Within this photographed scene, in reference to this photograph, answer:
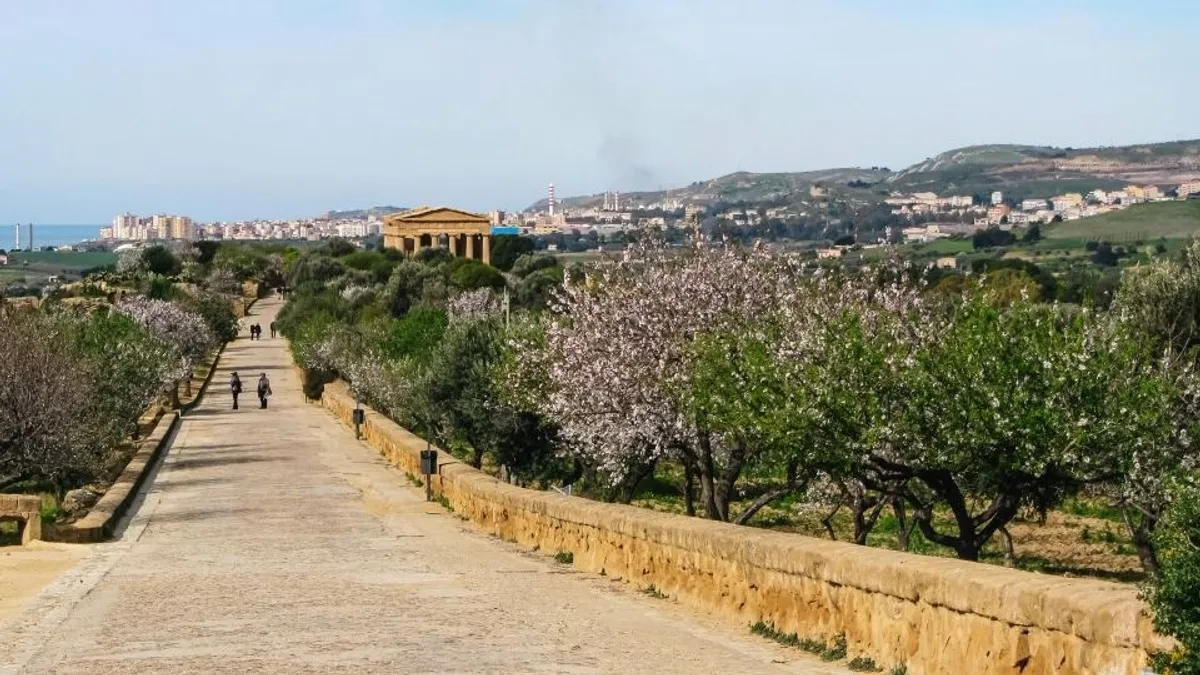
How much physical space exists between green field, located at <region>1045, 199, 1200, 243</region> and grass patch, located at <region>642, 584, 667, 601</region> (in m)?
124

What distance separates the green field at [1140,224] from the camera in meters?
140

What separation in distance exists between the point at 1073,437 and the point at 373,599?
6404 mm

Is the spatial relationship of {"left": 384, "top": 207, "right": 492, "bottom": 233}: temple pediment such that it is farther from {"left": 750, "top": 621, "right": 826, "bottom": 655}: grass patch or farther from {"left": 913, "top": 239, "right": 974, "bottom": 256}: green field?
{"left": 750, "top": 621, "right": 826, "bottom": 655}: grass patch

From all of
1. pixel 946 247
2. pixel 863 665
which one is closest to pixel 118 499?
pixel 863 665

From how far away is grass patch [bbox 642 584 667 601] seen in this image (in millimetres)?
15281

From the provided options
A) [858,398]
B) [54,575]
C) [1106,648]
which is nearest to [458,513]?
[54,575]

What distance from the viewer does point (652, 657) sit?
11.7 metres

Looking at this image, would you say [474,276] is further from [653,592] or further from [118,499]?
[653,592]

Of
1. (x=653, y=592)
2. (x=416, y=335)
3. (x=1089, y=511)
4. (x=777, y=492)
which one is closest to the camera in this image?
(x=653, y=592)

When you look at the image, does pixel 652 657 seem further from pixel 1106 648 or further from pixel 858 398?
pixel 858 398

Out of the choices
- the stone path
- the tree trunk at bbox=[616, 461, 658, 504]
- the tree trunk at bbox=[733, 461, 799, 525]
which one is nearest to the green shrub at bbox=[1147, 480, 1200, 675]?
the stone path

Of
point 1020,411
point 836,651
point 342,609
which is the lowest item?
point 342,609

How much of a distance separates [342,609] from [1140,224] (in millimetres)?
142005

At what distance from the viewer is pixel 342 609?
47.3ft
